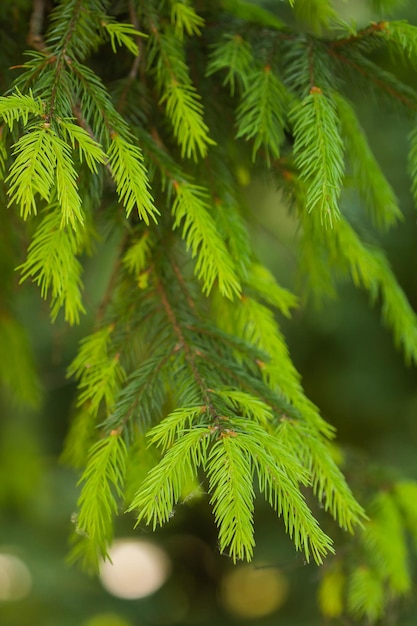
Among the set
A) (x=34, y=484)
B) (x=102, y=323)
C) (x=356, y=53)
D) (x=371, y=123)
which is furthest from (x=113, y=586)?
(x=356, y=53)

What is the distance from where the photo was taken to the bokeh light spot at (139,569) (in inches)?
184

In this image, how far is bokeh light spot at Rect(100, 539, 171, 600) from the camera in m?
4.68

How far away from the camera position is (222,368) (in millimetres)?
975

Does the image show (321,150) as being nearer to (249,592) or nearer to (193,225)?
(193,225)

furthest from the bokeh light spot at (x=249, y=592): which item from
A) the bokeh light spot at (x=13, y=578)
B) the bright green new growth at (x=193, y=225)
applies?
the bright green new growth at (x=193, y=225)

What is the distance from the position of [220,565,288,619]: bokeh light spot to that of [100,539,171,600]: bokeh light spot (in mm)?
490

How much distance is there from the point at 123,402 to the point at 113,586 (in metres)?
4.34

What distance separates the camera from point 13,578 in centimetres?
371

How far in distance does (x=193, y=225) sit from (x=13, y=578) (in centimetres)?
342

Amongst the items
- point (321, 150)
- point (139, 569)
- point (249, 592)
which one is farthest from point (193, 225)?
point (249, 592)

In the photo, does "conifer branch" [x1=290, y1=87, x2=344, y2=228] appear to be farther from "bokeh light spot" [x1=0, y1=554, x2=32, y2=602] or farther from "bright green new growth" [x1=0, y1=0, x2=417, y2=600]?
"bokeh light spot" [x1=0, y1=554, x2=32, y2=602]

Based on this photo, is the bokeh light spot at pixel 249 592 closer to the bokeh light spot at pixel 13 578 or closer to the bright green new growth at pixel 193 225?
the bokeh light spot at pixel 13 578

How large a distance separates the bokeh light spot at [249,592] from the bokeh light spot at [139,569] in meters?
0.49

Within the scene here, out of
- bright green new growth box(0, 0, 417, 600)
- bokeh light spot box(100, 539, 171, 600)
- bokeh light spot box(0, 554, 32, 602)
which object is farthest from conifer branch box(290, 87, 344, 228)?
bokeh light spot box(100, 539, 171, 600)
